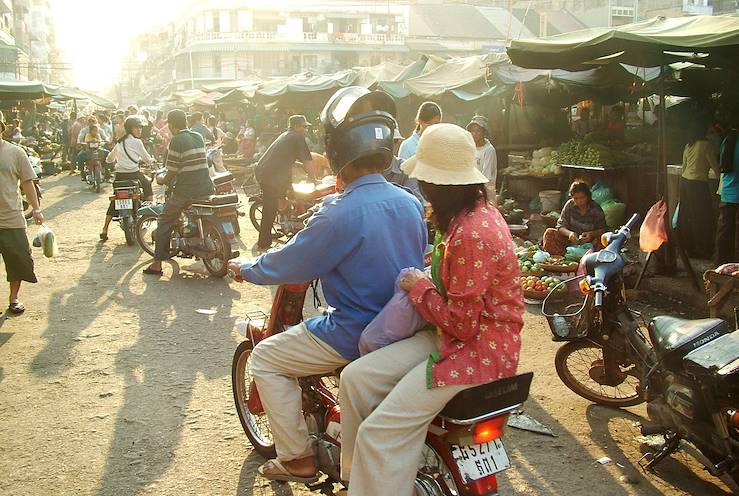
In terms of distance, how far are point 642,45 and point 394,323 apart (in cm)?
583

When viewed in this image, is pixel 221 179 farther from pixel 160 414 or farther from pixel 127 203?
pixel 160 414

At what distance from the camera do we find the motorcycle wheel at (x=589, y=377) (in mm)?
4715

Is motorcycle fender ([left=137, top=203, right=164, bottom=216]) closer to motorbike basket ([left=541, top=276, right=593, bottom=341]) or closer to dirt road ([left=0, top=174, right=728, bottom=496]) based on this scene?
dirt road ([left=0, top=174, right=728, bottom=496])

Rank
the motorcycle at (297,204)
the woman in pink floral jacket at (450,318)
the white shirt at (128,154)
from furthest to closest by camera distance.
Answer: the white shirt at (128,154) → the motorcycle at (297,204) → the woman in pink floral jacket at (450,318)

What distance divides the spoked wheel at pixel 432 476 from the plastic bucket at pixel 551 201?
30.9 feet

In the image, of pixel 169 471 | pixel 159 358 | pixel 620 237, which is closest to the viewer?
pixel 169 471

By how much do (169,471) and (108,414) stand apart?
1.00 meters

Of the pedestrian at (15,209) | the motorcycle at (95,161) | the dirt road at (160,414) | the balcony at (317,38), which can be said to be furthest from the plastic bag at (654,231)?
the balcony at (317,38)

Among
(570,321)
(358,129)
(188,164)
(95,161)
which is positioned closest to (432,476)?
(358,129)

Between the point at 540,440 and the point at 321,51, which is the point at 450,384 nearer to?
the point at 540,440

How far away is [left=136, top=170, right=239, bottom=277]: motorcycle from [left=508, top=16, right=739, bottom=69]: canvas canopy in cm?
396

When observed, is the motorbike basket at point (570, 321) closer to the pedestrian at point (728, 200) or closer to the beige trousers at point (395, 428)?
the beige trousers at point (395, 428)

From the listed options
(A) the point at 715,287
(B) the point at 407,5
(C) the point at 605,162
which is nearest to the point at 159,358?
(A) the point at 715,287

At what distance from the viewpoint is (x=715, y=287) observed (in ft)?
17.7
